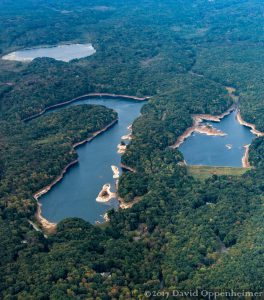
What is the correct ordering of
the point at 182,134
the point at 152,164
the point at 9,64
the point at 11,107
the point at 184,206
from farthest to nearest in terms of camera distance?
the point at 9,64
the point at 11,107
the point at 182,134
the point at 152,164
the point at 184,206

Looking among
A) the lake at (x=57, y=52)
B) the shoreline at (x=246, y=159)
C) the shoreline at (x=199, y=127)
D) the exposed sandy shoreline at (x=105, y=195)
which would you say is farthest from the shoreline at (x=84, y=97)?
the exposed sandy shoreline at (x=105, y=195)

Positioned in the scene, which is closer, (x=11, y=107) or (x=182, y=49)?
(x=11, y=107)

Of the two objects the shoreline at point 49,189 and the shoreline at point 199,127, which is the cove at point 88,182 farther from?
the shoreline at point 199,127

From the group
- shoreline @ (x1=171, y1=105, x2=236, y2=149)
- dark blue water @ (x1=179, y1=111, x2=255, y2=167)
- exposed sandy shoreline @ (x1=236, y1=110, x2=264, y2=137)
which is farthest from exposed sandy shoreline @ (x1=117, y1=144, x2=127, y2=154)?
exposed sandy shoreline @ (x1=236, y1=110, x2=264, y2=137)

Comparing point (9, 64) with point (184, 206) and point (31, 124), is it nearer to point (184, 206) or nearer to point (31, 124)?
point (31, 124)

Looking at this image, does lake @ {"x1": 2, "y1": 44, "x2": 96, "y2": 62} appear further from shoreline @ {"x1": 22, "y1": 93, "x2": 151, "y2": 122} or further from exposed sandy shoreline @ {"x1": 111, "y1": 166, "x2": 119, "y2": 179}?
exposed sandy shoreline @ {"x1": 111, "y1": 166, "x2": 119, "y2": 179}

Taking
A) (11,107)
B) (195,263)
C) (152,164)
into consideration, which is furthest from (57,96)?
(195,263)

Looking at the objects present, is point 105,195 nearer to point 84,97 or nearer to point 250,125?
point 250,125
